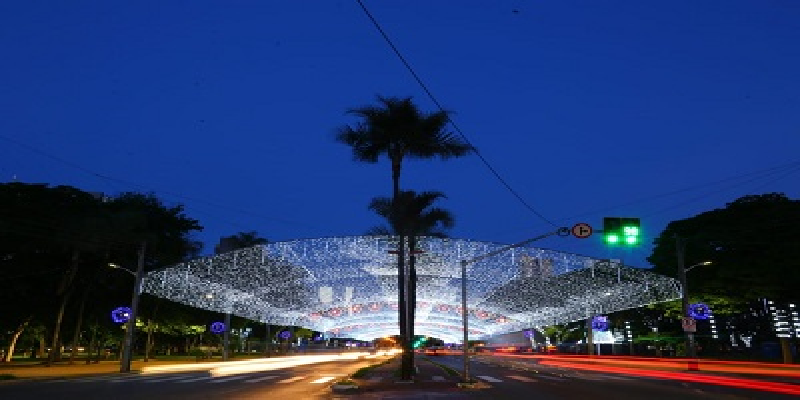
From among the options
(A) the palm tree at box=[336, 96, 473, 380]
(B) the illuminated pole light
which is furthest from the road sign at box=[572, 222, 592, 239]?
(B) the illuminated pole light

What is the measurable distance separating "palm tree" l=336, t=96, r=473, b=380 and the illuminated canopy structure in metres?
7.73

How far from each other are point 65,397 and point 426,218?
63.2 ft

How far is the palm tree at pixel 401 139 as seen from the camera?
30.9 m

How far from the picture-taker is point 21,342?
6819 cm

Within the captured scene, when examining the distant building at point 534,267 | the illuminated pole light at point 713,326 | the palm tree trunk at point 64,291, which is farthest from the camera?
the illuminated pole light at point 713,326

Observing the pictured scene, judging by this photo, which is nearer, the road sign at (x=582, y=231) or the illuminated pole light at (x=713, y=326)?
A: the road sign at (x=582, y=231)

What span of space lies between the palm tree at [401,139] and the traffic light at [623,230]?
1181cm

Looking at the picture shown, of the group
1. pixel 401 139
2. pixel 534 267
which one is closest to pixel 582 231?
pixel 401 139

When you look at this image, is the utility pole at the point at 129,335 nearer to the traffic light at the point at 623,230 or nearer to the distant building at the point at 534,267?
the distant building at the point at 534,267

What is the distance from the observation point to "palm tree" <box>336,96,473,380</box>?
30.9 meters

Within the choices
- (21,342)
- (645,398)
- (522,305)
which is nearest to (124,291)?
(21,342)

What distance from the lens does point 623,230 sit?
2120cm

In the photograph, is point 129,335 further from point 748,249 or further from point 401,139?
point 748,249

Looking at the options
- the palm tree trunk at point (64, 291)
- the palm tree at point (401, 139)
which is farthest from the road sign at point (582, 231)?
the palm tree trunk at point (64, 291)
